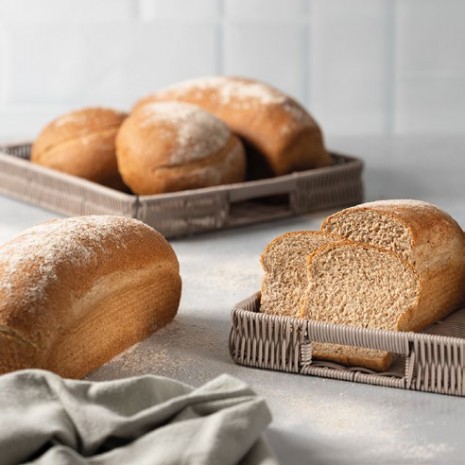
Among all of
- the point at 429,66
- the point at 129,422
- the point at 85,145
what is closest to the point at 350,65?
the point at 429,66

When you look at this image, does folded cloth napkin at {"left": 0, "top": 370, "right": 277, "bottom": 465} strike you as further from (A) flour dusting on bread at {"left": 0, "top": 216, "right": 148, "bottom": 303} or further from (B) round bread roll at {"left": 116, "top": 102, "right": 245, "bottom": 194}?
(B) round bread roll at {"left": 116, "top": 102, "right": 245, "bottom": 194}

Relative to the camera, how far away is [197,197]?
2789 mm

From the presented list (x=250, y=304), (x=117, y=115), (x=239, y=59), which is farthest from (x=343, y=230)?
(x=239, y=59)

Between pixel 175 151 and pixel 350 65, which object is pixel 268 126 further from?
pixel 350 65

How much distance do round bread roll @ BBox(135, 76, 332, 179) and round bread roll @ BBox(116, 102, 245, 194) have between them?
134 mm

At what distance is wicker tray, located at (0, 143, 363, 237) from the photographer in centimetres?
276

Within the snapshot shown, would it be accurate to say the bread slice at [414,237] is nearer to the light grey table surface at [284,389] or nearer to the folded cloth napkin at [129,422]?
the light grey table surface at [284,389]

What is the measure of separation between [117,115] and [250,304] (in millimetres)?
1388

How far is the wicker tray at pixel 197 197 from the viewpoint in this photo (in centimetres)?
276

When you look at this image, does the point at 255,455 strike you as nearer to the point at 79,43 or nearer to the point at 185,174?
the point at 185,174

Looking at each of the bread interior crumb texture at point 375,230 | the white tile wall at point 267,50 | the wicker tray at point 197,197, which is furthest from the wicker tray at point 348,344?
the white tile wall at point 267,50

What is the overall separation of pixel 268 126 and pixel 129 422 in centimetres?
171

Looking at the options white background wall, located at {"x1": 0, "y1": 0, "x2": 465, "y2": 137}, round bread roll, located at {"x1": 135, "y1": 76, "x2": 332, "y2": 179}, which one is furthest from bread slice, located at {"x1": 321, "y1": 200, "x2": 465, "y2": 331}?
white background wall, located at {"x1": 0, "y1": 0, "x2": 465, "y2": 137}

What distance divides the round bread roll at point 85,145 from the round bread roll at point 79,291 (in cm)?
101
